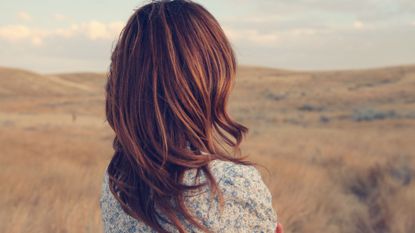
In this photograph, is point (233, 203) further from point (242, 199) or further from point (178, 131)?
point (178, 131)

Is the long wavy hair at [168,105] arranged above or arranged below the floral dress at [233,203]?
above

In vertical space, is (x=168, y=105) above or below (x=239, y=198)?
above

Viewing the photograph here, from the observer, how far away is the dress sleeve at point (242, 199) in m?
1.61

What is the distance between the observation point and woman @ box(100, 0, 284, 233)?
163cm

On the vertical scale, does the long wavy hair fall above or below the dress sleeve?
above

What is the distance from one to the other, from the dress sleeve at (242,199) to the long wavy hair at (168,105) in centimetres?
6

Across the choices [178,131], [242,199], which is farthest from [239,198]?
[178,131]

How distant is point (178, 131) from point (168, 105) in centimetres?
8

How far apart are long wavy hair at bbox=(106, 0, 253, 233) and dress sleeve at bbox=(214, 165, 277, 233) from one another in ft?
0.21

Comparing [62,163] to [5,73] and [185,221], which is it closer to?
[185,221]

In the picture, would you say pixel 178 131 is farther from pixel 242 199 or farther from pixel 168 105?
pixel 242 199

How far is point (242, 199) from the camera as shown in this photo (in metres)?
1.62

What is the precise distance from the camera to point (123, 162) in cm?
185

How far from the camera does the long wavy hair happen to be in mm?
1679
